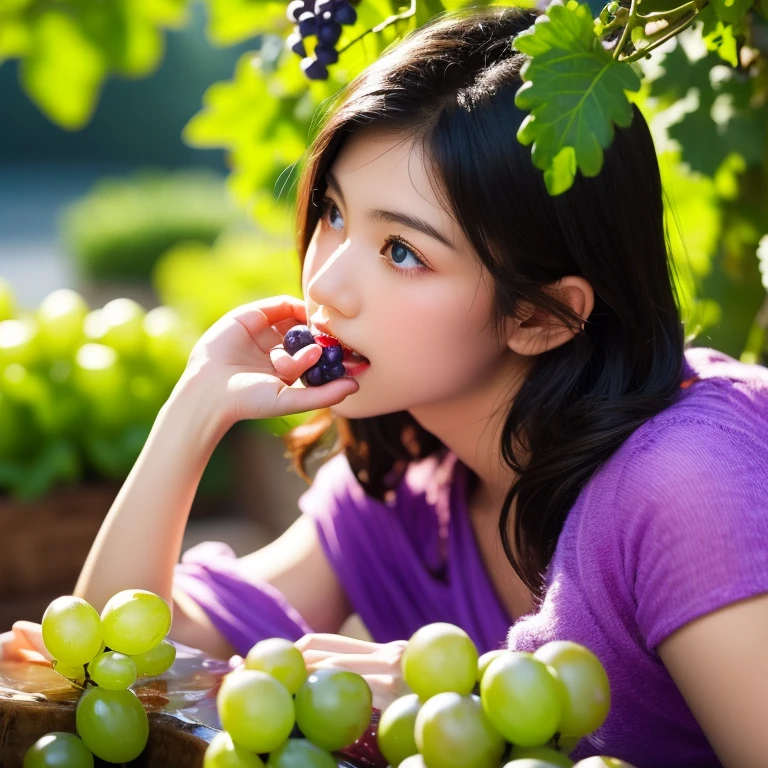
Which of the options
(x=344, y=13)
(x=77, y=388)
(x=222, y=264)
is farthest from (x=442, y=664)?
(x=222, y=264)

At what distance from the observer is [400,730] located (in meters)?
0.78

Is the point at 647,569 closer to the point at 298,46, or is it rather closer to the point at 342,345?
the point at 342,345

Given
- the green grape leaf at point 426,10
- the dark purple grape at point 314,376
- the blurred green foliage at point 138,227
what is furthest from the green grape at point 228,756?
the blurred green foliage at point 138,227

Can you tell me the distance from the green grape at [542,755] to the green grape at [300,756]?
140 mm

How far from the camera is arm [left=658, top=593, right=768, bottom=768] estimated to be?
89 centimetres

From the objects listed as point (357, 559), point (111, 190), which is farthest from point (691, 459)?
point (111, 190)

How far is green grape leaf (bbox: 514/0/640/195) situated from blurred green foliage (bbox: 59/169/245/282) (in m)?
5.21

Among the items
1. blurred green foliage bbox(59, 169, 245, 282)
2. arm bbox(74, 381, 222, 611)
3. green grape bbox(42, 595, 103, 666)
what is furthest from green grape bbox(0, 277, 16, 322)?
blurred green foliage bbox(59, 169, 245, 282)

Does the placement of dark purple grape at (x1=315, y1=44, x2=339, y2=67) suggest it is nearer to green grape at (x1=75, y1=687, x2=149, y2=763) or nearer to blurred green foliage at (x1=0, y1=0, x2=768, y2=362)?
blurred green foliage at (x1=0, y1=0, x2=768, y2=362)

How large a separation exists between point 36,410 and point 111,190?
553 cm

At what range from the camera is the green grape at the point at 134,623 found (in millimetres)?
919

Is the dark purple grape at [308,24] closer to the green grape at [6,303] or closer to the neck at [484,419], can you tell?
the neck at [484,419]

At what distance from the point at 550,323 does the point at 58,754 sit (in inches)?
26.7

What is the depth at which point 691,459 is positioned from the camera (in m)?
0.99
